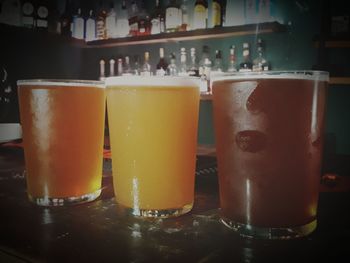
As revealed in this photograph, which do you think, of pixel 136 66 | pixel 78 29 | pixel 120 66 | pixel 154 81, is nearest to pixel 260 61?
pixel 136 66

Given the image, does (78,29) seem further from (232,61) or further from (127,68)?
(232,61)

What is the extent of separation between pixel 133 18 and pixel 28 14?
100 cm

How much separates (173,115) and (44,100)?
0.82 ft

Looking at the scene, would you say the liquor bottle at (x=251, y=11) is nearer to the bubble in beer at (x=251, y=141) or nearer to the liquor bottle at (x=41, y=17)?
the liquor bottle at (x=41, y=17)

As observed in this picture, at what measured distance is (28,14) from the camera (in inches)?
128

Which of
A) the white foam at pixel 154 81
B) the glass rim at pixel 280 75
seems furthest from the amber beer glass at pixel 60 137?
the glass rim at pixel 280 75

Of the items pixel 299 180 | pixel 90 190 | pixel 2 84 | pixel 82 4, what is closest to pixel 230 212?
pixel 299 180

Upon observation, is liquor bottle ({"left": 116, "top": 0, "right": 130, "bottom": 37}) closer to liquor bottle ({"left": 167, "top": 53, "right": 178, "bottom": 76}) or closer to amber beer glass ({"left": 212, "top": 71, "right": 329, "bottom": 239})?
liquor bottle ({"left": 167, "top": 53, "right": 178, "bottom": 76})

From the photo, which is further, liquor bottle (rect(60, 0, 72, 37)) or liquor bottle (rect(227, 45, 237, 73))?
liquor bottle (rect(60, 0, 72, 37))

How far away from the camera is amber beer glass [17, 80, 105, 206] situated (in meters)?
0.66

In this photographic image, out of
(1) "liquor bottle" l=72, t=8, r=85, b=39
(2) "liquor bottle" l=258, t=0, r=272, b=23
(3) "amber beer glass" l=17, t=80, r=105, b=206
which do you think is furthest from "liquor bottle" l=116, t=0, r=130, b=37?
(3) "amber beer glass" l=17, t=80, r=105, b=206

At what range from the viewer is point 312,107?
1.70 ft

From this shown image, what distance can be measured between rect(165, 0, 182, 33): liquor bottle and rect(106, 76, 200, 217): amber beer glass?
280 centimetres

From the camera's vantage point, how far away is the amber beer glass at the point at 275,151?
0.50 m
